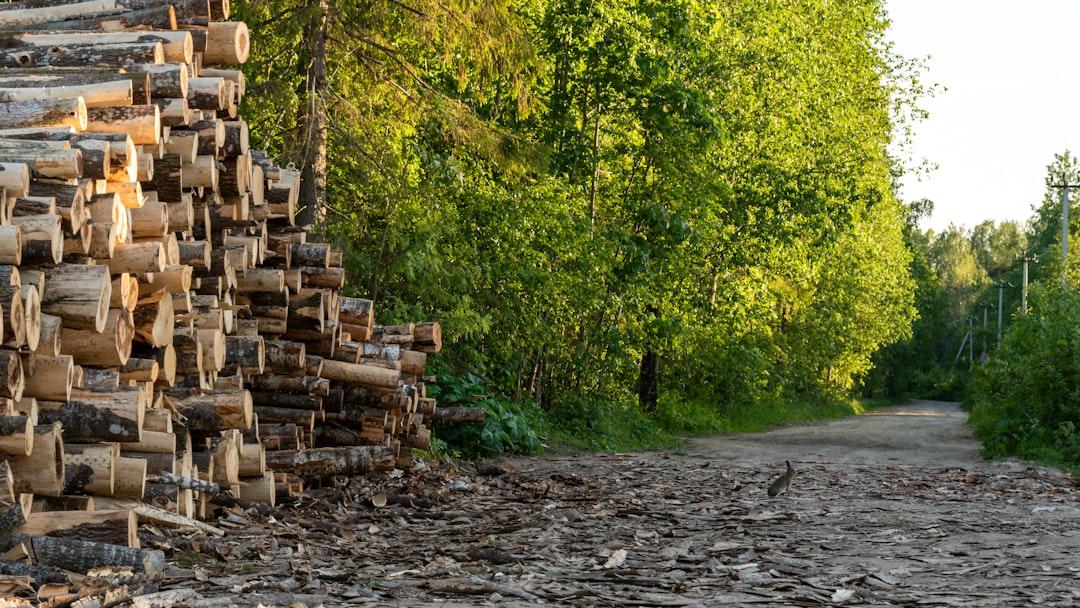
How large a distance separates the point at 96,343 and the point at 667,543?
14.4 feet

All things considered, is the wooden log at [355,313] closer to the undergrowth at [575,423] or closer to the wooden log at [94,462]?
the undergrowth at [575,423]

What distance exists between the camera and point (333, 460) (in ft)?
37.9

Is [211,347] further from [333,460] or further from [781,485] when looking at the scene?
[781,485]

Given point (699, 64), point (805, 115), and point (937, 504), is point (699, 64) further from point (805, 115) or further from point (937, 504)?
point (937, 504)

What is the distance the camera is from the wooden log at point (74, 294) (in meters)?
7.06

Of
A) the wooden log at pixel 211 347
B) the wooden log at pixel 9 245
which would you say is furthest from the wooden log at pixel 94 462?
the wooden log at pixel 211 347

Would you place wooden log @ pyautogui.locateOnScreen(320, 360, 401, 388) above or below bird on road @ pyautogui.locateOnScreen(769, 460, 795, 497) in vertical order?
above

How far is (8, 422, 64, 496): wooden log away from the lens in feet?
22.9

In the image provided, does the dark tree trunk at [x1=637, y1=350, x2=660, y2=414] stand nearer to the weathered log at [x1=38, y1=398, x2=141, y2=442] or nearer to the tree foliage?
the tree foliage

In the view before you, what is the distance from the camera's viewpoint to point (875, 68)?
41406 millimetres

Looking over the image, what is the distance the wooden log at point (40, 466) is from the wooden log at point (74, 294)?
2.18 ft

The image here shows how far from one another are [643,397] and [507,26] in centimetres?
1159

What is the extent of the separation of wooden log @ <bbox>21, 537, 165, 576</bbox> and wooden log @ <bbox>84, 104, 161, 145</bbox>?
104 inches

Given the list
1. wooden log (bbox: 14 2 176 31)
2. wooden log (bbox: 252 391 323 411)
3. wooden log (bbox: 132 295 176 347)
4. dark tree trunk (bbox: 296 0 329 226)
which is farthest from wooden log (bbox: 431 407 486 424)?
wooden log (bbox: 14 2 176 31)
